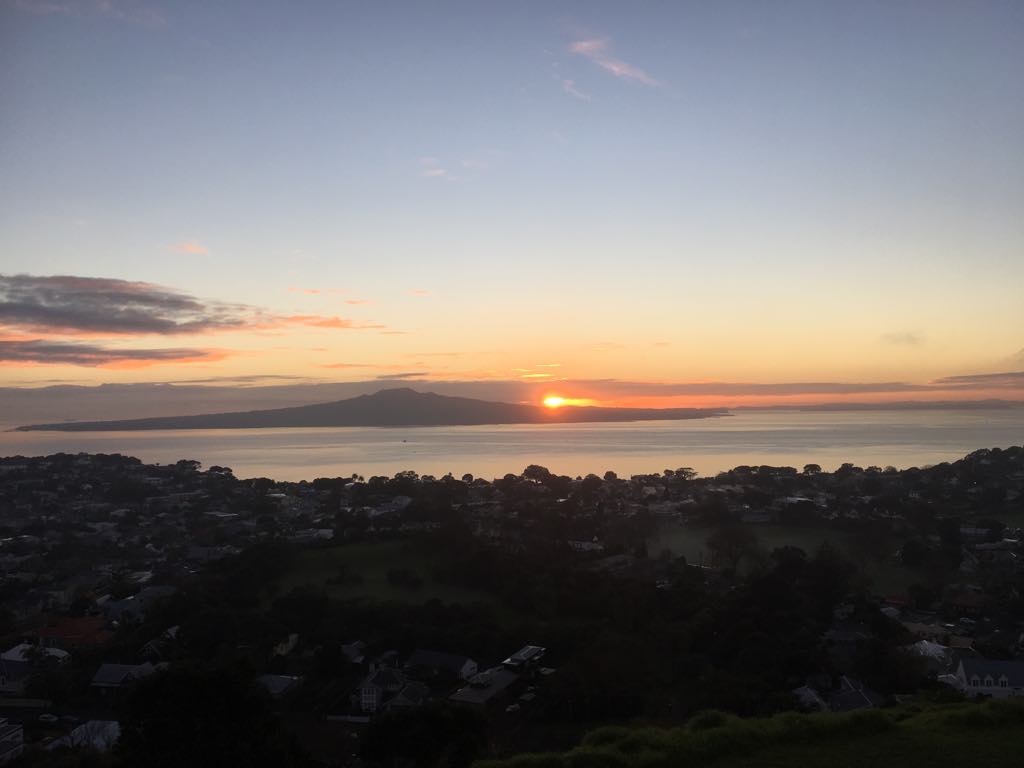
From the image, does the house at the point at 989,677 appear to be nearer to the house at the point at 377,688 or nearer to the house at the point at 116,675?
the house at the point at 377,688

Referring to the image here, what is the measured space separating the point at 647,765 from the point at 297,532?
1653 centimetres

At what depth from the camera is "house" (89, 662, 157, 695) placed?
9.22m

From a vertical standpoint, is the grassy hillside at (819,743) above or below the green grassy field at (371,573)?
above

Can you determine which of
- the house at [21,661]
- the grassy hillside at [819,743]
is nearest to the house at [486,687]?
the grassy hillside at [819,743]

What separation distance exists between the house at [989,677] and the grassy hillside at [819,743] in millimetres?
4546

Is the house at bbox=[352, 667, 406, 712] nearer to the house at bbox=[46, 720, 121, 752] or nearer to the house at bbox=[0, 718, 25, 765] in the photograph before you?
the house at bbox=[46, 720, 121, 752]

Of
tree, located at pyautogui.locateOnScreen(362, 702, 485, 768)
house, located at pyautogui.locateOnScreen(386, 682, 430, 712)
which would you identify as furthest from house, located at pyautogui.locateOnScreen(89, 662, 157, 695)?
tree, located at pyautogui.locateOnScreen(362, 702, 485, 768)

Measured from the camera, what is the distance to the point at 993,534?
17.5 meters

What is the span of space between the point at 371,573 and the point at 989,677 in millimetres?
9527

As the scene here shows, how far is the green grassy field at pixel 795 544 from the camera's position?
46.9ft

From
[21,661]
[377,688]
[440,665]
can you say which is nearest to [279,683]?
[377,688]

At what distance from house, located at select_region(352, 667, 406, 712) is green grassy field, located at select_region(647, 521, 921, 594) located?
8.45 meters

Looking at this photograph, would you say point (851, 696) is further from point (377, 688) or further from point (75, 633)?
point (75, 633)

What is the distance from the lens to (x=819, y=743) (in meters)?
4.14
